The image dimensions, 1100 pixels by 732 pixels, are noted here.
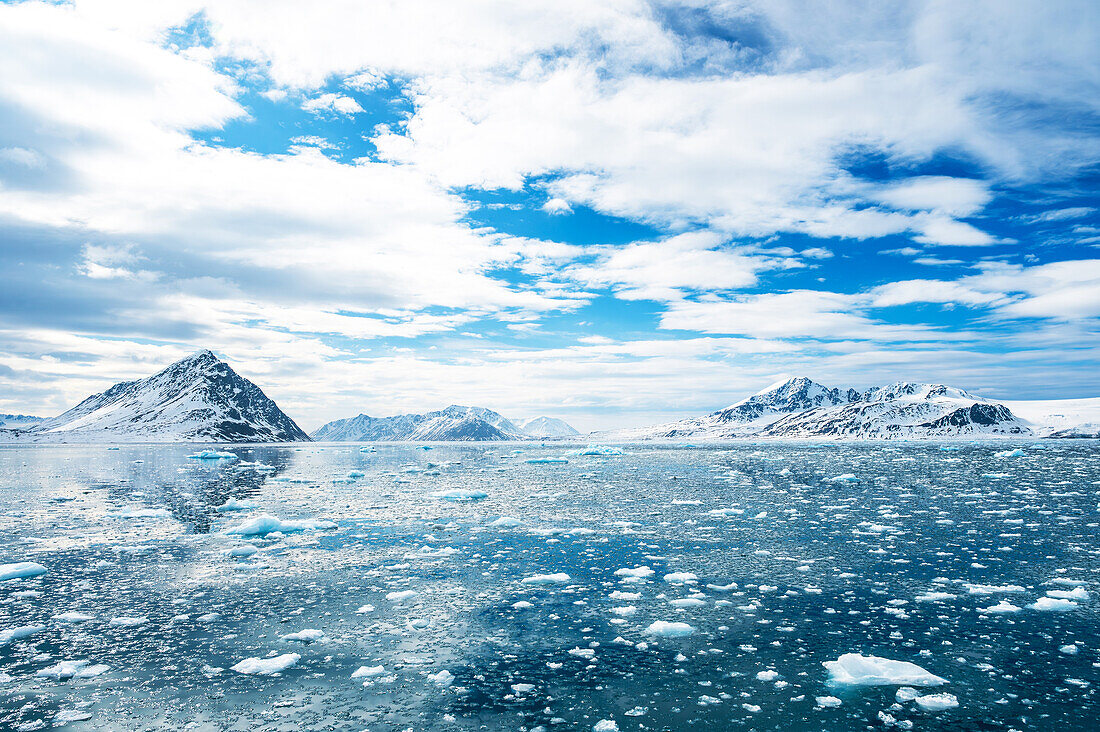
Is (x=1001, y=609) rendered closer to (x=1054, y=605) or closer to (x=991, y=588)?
(x=1054, y=605)

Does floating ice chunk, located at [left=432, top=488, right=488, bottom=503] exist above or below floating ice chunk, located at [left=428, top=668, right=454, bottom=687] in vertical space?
above

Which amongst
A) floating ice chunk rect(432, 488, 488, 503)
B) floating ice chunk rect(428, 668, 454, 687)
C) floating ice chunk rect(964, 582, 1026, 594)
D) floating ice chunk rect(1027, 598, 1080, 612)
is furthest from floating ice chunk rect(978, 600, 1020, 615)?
floating ice chunk rect(432, 488, 488, 503)

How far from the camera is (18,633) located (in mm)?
12227

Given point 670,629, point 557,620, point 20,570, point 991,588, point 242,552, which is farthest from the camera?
point 242,552

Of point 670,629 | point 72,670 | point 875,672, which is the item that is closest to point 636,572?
point 670,629

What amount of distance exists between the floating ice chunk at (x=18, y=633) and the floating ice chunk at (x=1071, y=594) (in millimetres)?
23322

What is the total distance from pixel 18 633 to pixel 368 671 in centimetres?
825

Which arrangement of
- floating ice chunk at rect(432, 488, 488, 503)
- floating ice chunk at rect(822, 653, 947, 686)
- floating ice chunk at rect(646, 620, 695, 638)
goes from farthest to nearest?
floating ice chunk at rect(432, 488, 488, 503), floating ice chunk at rect(646, 620, 695, 638), floating ice chunk at rect(822, 653, 947, 686)

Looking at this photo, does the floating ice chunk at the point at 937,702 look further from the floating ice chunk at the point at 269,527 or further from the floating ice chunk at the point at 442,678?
the floating ice chunk at the point at 269,527

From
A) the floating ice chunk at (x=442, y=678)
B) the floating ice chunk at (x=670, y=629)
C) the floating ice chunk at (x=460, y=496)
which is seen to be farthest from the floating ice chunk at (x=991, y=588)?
the floating ice chunk at (x=460, y=496)

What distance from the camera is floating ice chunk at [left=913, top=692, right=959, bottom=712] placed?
8844 millimetres

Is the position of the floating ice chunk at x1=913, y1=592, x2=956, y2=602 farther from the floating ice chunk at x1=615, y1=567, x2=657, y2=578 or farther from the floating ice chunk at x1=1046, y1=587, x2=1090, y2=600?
the floating ice chunk at x1=615, y1=567, x2=657, y2=578

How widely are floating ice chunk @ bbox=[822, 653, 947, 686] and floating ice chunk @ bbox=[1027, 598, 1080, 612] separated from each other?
5.82 m

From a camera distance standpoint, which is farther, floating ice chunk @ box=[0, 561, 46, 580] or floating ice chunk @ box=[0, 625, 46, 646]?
floating ice chunk @ box=[0, 561, 46, 580]
